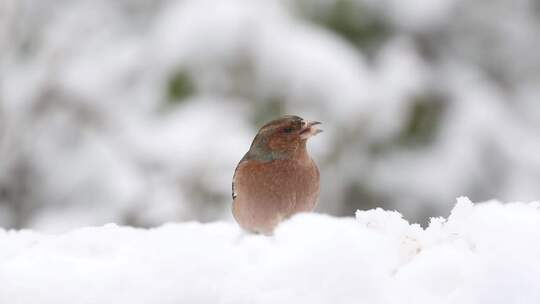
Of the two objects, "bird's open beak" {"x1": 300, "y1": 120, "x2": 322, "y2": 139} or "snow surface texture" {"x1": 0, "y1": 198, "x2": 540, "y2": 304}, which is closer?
"snow surface texture" {"x1": 0, "y1": 198, "x2": 540, "y2": 304}

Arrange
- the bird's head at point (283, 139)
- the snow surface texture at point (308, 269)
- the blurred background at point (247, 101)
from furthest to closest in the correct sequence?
the blurred background at point (247, 101)
the bird's head at point (283, 139)
the snow surface texture at point (308, 269)

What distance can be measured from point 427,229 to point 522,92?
1246 centimetres

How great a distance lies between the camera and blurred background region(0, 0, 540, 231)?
1093 centimetres

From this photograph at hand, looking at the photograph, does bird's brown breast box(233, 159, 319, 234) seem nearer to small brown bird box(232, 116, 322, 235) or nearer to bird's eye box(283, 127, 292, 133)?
small brown bird box(232, 116, 322, 235)

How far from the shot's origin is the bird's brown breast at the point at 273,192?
2.72 metres

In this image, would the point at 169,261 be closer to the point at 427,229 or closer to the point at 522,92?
the point at 427,229

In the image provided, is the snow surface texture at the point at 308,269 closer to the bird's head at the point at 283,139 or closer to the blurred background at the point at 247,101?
the bird's head at the point at 283,139

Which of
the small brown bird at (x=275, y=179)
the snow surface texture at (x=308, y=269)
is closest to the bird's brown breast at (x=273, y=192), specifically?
the small brown bird at (x=275, y=179)

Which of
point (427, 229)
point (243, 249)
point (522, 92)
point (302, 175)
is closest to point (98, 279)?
point (243, 249)

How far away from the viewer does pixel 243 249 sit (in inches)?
65.1

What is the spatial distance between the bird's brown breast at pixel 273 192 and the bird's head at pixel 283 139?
0.05m

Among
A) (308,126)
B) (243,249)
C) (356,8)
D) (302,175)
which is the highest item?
(356,8)

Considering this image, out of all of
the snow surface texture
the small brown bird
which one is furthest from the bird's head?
the snow surface texture

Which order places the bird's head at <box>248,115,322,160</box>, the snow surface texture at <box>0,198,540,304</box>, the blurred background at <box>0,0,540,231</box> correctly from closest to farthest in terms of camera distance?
the snow surface texture at <box>0,198,540,304</box>
the bird's head at <box>248,115,322,160</box>
the blurred background at <box>0,0,540,231</box>
